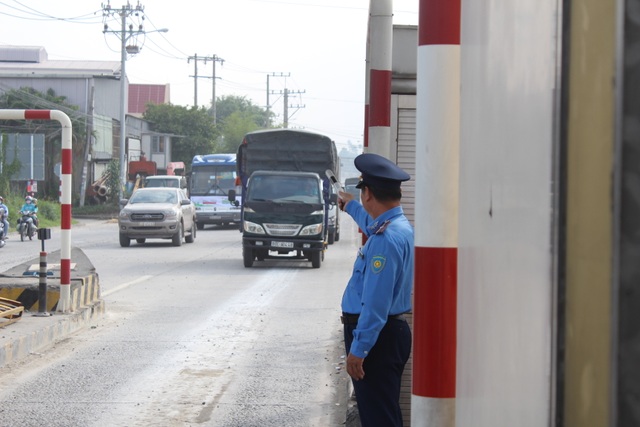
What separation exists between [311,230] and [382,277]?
17.4m

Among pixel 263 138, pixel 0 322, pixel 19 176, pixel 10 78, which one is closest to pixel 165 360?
pixel 0 322

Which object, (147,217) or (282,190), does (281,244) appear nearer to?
(282,190)

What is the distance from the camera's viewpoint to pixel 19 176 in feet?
161

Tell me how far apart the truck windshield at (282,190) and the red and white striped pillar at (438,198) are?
1966 centimetres

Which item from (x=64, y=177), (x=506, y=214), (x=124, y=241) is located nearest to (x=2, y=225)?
(x=124, y=241)

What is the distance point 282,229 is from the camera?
21406mm

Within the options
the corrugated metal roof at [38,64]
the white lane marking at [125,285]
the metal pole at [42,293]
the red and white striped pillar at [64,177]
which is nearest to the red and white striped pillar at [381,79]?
the red and white striped pillar at [64,177]

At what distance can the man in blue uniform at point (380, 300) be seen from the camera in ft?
13.3

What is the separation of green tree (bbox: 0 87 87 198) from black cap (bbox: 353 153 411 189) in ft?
168

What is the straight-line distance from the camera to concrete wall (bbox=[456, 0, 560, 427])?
105cm

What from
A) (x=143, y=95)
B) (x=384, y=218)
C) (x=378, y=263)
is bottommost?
(x=378, y=263)

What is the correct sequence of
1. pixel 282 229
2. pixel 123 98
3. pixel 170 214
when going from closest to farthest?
pixel 282 229
pixel 170 214
pixel 123 98

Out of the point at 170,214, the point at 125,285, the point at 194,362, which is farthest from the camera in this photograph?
the point at 170,214

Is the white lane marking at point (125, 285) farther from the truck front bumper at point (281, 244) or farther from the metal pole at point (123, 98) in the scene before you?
the metal pole at point (123, 98)
